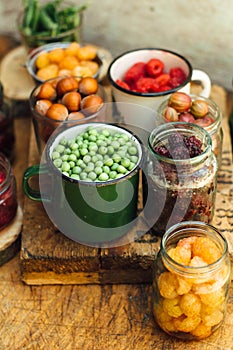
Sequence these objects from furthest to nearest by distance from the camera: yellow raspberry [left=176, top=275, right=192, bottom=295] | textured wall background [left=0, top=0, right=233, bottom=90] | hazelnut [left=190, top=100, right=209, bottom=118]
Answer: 1. textured wall background [left=0, top=0, right=233, bottom=90]
2. hazelnut [left=190, top=100, right=209, bottom=118]
3. yellow raspberry [left=176, top=275, right=192, bottom=295]

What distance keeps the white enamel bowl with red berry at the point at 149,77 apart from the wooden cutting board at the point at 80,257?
9.5 inches

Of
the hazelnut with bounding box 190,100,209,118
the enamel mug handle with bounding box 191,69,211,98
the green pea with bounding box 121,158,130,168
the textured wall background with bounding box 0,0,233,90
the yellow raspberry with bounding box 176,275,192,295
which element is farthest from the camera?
the textured wall background with bounding box 0,0,233,90

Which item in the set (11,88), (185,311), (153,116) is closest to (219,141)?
(153,116)

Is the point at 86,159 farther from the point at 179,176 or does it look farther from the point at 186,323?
the point at 186,323

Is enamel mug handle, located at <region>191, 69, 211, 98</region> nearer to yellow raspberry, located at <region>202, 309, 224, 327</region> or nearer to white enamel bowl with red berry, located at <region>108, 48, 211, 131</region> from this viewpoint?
white enamel bowl with red berry, located at <region>108, 48, 211, 131</region>

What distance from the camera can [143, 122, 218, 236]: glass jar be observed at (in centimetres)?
97

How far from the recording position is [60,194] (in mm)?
1003

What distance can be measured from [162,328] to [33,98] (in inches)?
20.4

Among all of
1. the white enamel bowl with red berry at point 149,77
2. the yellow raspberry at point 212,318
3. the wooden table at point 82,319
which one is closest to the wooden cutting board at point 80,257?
the wooden table at point 82,319

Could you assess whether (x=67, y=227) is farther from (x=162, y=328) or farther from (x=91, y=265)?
(x=162, y=328)

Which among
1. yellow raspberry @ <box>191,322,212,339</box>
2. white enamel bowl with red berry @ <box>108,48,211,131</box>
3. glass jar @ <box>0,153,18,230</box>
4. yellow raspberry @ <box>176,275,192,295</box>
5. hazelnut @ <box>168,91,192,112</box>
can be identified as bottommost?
yellow raspberry @ <box>191,322,212,339</box>

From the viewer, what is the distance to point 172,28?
153 centimetres

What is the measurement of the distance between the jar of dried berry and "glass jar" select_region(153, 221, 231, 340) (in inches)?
19.2

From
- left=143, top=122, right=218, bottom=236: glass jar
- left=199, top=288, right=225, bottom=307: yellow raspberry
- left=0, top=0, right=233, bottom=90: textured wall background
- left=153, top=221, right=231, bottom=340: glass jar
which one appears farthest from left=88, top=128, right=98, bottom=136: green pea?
left=0, top=0, right=233, bottom=90: textured wall background
